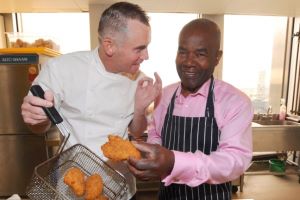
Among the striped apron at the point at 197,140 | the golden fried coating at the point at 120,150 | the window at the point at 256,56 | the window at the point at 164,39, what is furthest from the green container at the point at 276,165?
the golden fried coating at the point at 120,150

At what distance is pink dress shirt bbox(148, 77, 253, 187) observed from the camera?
0.77 m

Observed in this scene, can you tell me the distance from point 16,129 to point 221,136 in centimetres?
189

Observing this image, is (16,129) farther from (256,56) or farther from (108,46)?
(256,56)

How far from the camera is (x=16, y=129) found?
2.17 metres

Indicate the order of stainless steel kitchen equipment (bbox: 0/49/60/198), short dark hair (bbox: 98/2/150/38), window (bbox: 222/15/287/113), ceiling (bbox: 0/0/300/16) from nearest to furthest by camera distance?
short dark hair (bbox: 98/2/150/38), stainless steel kitchen equipment (bbox: 0/49/60/198), ceiling (bbox: 0/0/300/16), window (bbox: 222/15/287/113)

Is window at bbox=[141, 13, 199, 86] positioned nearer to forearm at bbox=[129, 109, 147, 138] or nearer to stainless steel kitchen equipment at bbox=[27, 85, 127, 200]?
forearm at bbox=[129, 109, 147, 138]

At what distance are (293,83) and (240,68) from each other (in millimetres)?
713

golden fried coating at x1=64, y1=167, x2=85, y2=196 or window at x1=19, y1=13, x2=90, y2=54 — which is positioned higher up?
window at x1=19, y1=13, x2=90, y2=54

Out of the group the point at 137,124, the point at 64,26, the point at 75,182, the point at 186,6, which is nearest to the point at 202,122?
the point at 137,124

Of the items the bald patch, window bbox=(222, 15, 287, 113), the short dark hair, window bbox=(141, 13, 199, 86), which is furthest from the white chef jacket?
window bbox=(222, 15, 287, 113)

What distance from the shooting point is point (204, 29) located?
3.29 ft

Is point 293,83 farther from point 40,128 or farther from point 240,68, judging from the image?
point 40,128

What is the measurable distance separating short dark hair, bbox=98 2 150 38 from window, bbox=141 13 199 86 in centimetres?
195

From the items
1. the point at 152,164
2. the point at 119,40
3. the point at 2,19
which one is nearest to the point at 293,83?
the point at 119,40
